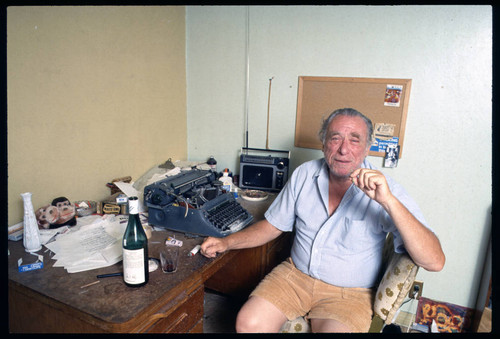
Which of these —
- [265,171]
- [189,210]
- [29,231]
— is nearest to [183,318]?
[189,210]

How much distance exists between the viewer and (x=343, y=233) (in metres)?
1.55

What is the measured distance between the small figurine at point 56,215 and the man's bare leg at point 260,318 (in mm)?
979

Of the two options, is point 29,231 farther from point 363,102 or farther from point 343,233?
point 363,102

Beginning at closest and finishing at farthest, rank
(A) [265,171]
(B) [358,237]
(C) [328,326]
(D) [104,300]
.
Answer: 1. (D) [104,300]
2. (C) [328,326]
3. (B) [358,237]
4. (A) [265,171]

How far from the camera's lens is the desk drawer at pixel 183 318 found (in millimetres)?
1174

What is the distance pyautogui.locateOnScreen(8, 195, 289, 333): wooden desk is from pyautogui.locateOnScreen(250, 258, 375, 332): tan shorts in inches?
12.8

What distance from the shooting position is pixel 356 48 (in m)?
2.16

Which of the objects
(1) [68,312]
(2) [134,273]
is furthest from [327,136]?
(1) [68,312]

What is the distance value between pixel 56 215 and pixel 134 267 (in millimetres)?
701

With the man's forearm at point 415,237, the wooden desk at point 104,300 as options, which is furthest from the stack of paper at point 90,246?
the man's forearm at point 415,237

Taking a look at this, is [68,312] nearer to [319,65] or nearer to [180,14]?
[319,65]

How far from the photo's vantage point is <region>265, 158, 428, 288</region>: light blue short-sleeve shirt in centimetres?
150

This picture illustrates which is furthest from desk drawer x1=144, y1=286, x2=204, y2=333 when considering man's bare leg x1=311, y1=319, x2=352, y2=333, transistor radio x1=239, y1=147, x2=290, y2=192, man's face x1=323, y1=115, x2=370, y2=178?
transistor radio x1=239, y1=147, x2=290, y2=192

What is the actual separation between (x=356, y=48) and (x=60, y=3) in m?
1.76
